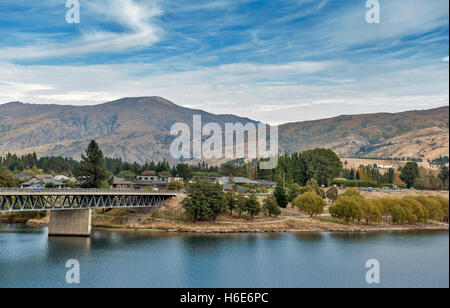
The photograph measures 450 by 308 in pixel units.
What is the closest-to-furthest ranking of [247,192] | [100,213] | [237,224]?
1. [237,224]
2. [100,213]
3. [247,192]

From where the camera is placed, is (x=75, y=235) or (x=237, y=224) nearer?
(x=75, y=235)

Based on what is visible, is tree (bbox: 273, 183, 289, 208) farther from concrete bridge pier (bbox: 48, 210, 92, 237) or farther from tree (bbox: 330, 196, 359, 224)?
concrete bridge pier (bbox: 48, 210, 92, 237)

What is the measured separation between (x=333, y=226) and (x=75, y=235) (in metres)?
53.5

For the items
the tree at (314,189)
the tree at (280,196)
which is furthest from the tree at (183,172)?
the tree at (280,196)

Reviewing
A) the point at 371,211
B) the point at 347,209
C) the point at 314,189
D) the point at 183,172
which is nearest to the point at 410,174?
the point at 314,189

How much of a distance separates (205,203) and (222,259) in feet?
101

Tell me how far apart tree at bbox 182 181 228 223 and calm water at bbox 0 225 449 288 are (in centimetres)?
983

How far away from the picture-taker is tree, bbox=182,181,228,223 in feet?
306

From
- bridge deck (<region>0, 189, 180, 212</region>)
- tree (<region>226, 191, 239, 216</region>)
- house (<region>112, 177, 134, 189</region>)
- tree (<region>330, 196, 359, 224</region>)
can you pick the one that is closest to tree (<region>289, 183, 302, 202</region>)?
tree (<region>330, 196, 359, 224</region>)

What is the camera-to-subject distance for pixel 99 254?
66500mm
